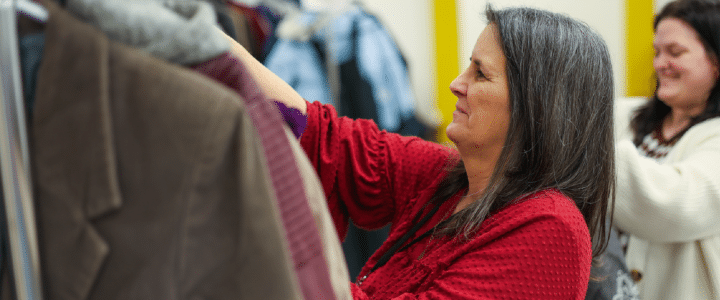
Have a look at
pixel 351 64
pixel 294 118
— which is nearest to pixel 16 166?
pixel 294 118

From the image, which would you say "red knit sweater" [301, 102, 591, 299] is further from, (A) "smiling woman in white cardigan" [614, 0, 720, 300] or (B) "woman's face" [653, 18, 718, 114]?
(B) "woman's face" [653, 18, 718, 114]

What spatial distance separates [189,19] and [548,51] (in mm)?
629

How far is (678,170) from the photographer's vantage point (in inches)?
50.3

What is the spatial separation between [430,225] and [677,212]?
1.98ft

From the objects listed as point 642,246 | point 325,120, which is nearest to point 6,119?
point 325,120

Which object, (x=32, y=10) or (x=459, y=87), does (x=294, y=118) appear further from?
(x=32, y=10)

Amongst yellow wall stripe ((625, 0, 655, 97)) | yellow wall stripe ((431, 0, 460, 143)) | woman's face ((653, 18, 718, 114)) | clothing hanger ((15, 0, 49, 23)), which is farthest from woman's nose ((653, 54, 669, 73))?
yellow wall stripe ((431, 0, 460, 143))

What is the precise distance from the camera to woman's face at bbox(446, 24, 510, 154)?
989 mm

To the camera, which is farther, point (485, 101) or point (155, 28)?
point (485, 101)

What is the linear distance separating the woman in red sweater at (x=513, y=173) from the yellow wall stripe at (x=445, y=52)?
2094 mm

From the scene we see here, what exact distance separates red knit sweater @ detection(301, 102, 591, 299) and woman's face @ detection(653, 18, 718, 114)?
675 mm

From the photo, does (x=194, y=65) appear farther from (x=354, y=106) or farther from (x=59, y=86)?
(x=354, y=106)

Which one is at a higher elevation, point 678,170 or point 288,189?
point 288,189

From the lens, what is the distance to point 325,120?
44.5 inches
